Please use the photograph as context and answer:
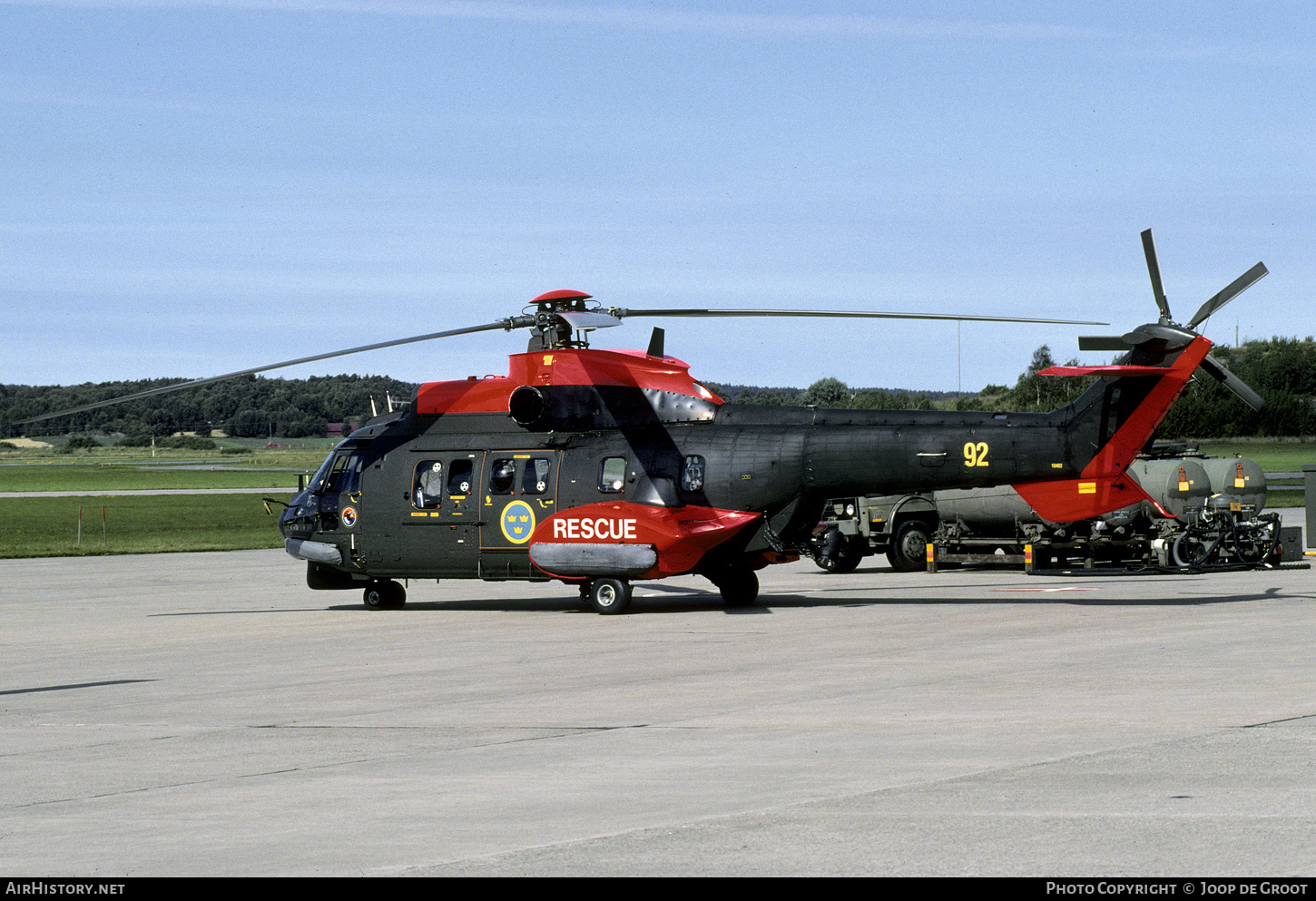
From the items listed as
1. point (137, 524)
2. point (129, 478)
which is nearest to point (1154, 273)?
point (137, 524)

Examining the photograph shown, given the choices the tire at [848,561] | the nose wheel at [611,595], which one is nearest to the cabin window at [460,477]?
the nose wheel at [611,595]

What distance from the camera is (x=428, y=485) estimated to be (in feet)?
79.2

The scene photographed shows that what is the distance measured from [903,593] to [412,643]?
33.4 ft

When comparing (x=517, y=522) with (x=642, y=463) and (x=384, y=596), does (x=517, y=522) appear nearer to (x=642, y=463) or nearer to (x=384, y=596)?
(x=642, y=463)

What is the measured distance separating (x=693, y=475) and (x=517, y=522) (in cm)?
296

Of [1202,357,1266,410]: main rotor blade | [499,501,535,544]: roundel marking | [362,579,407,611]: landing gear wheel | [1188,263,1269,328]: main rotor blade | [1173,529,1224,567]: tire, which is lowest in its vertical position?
[362,579,407,611]: landing gear wheel

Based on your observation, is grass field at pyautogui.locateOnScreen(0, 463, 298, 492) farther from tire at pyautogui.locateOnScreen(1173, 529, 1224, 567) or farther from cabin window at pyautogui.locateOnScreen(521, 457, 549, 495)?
cabin window at pyautogui.locateOnScreen(521, 457, 549, 495)

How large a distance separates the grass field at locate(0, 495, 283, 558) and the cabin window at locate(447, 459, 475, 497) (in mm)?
20593

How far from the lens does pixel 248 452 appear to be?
194625 millimetres

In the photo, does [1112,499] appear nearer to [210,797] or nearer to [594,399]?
[594,399]

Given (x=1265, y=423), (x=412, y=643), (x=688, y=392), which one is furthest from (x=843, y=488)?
(x=1265, y=423)

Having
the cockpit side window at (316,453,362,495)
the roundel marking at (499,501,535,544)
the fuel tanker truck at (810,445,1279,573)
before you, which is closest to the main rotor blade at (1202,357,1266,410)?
the fuel tanker truck at (810,445,1279,573)

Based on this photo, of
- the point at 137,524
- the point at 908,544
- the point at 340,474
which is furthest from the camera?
the point at 137,524

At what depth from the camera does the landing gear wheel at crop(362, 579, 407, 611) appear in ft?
82.0
